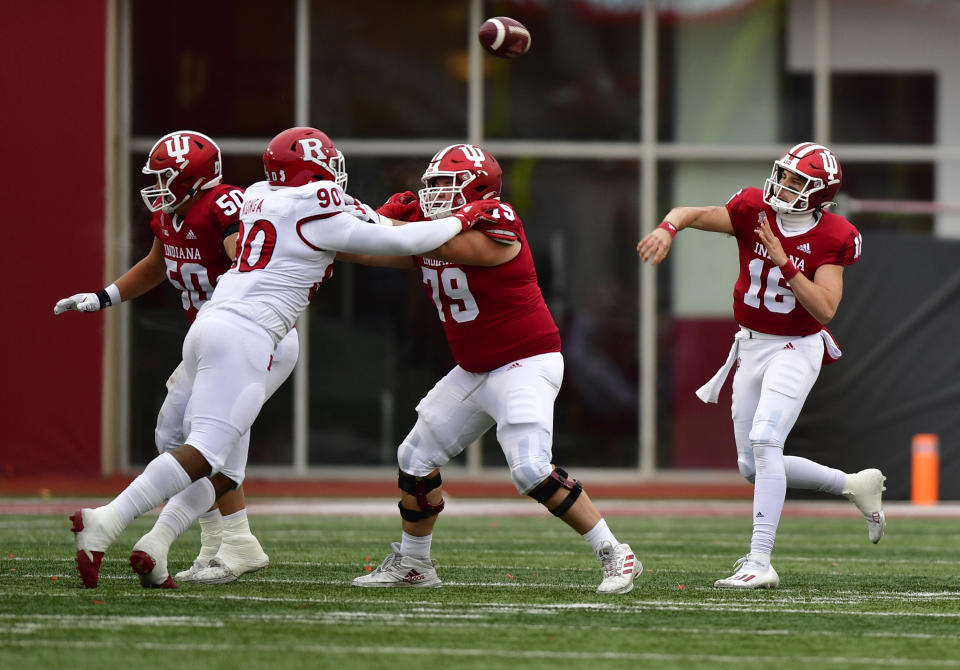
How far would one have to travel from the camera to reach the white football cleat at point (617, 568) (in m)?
5.89

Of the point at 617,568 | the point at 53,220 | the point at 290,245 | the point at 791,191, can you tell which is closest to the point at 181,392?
the point at 290,245

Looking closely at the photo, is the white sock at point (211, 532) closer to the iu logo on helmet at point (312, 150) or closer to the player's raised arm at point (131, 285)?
the player's raised arm at point (131, 285)

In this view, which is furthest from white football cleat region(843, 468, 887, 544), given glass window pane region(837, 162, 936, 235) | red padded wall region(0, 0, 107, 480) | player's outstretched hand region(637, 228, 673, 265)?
red padded wall region(0, 0, 107, 480)

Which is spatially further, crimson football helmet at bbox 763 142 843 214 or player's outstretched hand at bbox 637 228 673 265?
crimson football helmet at bbox 763 142 843 214

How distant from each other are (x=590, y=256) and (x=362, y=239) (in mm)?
8417

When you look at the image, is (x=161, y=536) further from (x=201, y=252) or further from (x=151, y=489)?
(x=201, y=252)

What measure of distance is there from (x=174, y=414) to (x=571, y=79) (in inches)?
330

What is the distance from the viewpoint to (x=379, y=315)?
545 inches

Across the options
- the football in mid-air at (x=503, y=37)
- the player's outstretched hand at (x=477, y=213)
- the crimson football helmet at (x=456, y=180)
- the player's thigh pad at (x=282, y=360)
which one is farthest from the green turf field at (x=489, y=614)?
the football in mid-air at (x=503, y=37)

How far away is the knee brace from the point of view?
583 centimetres

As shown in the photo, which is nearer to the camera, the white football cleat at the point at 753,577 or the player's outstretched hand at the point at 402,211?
the white football cleat at the point at 753,577

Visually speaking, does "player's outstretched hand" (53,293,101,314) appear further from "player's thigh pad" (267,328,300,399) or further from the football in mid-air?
the football in mid-air

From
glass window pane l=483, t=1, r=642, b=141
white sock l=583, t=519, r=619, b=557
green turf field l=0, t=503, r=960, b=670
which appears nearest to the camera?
green turf field l=0, t=503, r=960, b=670

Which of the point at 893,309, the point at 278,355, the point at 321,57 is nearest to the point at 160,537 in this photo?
the point at 278,355
